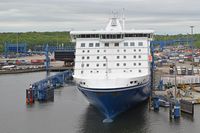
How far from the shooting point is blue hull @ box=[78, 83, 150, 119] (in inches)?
1306

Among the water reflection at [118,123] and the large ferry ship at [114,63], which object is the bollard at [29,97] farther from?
the large ferry ship at [114,63]

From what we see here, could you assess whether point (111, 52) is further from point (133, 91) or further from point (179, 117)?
point (179, 117)

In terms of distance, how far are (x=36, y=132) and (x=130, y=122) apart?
7.97 metres

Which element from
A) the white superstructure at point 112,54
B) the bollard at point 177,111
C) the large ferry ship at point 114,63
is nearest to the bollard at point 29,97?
the large ferry ship at point 114,63

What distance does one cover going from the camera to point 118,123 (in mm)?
34562

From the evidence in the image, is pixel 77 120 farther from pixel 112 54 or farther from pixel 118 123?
pixel 112 54

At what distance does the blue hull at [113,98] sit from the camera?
33181 millimetres

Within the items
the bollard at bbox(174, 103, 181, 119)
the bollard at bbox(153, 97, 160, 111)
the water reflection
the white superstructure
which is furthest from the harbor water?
the white superstructure

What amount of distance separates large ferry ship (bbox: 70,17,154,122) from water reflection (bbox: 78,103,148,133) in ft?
2.57

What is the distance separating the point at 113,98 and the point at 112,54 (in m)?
5.62

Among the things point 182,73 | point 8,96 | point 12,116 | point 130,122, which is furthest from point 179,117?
point 182,73

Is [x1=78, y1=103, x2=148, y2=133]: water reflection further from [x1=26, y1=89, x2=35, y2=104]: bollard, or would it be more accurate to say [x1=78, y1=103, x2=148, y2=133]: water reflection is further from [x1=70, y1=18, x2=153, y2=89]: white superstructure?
[x1=26, y1=89, x2=35, y2=104]: bollard

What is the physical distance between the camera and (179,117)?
36.5 meters

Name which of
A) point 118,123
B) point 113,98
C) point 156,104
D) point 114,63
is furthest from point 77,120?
point 156,104
